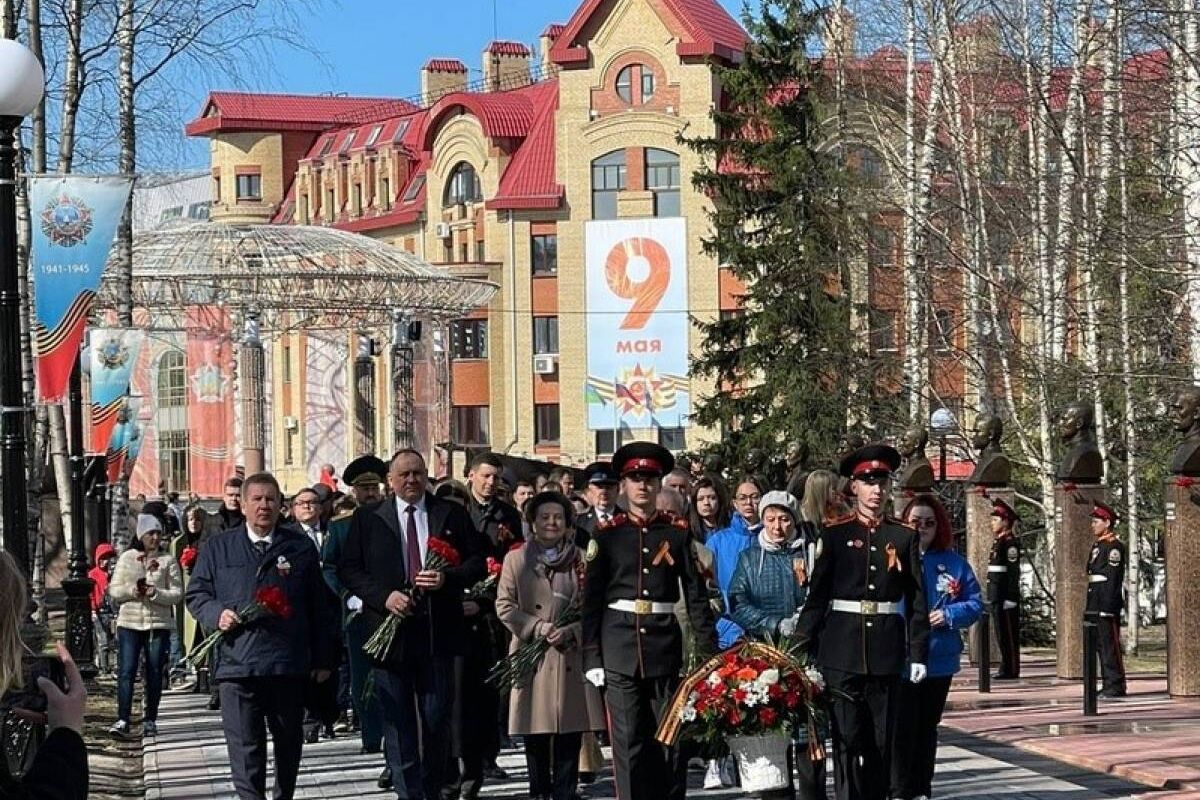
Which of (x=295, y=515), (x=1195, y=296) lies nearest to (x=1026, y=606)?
(x=1195, y=296)

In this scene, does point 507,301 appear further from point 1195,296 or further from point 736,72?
point 1195,296

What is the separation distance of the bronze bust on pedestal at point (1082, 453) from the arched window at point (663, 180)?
54.8 metres

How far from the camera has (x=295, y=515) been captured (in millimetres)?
19547

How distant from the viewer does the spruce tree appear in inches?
1725

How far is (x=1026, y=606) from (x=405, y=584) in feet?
61.3

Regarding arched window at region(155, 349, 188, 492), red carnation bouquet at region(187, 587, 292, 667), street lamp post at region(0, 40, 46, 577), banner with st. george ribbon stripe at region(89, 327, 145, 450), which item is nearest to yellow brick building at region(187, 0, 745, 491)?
arched window at region(155, 349, 188, 492)

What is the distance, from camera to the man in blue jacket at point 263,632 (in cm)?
1267

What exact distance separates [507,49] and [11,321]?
80.6 m

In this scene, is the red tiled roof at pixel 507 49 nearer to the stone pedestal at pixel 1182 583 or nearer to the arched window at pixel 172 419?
the arched window at pixel 172 419

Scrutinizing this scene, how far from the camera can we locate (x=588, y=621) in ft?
40.6

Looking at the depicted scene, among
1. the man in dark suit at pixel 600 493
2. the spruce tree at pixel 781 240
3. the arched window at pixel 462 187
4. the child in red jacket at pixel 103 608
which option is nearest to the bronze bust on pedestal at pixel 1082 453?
the man in dark suit at pixel 600 493

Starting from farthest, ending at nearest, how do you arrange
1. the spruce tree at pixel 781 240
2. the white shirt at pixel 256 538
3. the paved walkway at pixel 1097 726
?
the spruce tree at pixel 781 240 → the paved walkway at pixel 1097 726 → the white shirt at pixel 256 538

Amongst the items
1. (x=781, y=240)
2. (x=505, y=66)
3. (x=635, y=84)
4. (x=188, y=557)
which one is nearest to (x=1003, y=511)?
(x=188, y=557)

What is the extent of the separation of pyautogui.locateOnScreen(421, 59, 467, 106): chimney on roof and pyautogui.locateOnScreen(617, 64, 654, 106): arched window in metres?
17.5
